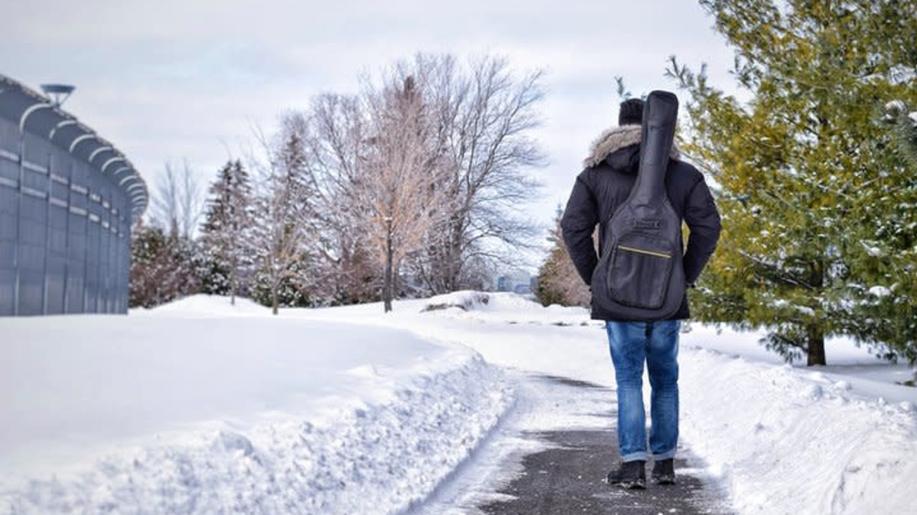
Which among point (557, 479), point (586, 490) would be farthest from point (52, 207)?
point (586, 490)

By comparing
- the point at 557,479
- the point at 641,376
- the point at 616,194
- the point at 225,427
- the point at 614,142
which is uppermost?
the point at 614,142

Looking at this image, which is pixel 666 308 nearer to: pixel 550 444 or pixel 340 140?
pixel 550 444

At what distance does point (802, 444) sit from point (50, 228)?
66.6 feet

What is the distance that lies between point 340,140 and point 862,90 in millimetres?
43058

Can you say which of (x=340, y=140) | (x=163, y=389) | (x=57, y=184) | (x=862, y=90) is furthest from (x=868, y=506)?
(x=340, y=140)

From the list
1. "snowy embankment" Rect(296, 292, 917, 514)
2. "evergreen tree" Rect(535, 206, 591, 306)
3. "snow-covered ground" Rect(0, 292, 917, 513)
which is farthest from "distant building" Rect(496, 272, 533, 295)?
"snow-covered ground" Rect(0, 292, 917, 513)

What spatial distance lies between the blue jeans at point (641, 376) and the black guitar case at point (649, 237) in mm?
178

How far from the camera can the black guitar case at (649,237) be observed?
592 centimetres

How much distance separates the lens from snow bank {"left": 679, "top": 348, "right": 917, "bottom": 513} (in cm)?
489

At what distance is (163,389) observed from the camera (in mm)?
7902

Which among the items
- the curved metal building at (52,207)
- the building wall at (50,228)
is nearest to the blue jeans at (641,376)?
the curved metal building at (52,207)

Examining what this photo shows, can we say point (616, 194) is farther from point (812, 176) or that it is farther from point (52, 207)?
point (52, 207)

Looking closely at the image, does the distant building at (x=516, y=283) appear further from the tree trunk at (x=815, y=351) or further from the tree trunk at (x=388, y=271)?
the tree trunk at (x=815, y=351)

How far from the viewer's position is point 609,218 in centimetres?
613
